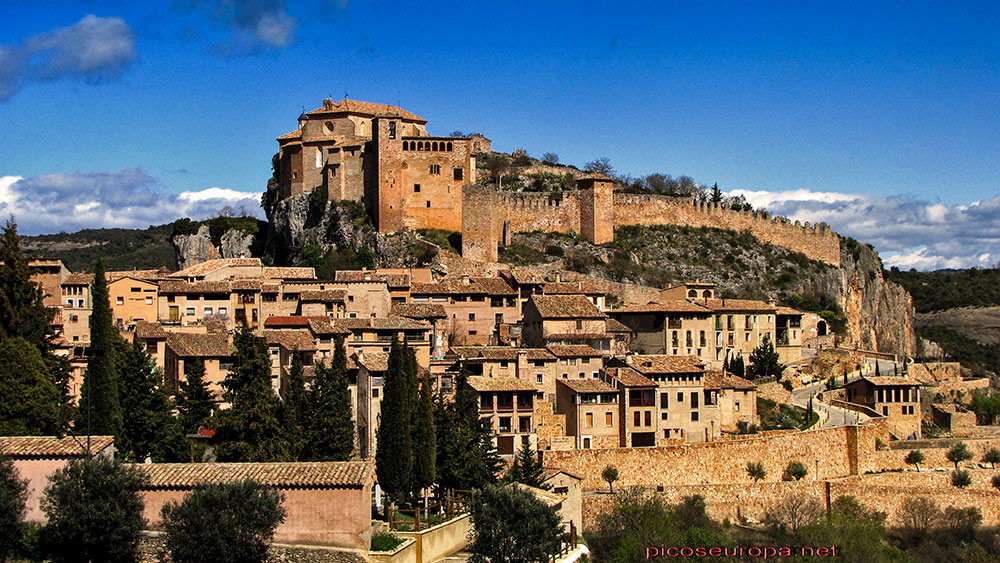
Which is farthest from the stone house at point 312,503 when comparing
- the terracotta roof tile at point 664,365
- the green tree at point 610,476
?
the terracotta roof tile at point 664,365

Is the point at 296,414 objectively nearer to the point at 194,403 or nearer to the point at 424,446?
the point at 424,446

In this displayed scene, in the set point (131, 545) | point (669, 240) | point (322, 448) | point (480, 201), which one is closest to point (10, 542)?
point (131, 545)

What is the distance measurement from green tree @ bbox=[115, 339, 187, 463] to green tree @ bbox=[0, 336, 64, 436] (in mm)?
2153

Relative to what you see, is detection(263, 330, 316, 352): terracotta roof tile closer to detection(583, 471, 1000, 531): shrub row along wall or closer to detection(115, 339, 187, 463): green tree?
detection(115, 339, 187, 463): green tree

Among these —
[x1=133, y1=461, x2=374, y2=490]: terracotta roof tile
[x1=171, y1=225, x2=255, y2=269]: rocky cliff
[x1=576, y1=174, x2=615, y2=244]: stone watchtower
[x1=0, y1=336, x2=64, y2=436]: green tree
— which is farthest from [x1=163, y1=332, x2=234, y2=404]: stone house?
[x1=576, y1=174, x2=615, y2=244]: stone watchtower

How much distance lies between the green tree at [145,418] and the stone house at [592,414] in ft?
51.9

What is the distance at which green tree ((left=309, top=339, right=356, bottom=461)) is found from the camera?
34875mm

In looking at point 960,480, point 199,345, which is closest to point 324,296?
point 199,345

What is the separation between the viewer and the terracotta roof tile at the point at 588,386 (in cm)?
4422

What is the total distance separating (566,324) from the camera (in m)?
50.8

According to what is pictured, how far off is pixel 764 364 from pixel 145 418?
3376cm

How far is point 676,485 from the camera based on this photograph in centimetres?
4256

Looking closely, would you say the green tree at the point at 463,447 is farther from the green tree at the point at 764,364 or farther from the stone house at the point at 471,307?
the green tree at the point at 764,364

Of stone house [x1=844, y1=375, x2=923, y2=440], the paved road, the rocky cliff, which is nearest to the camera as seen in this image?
the paved road
